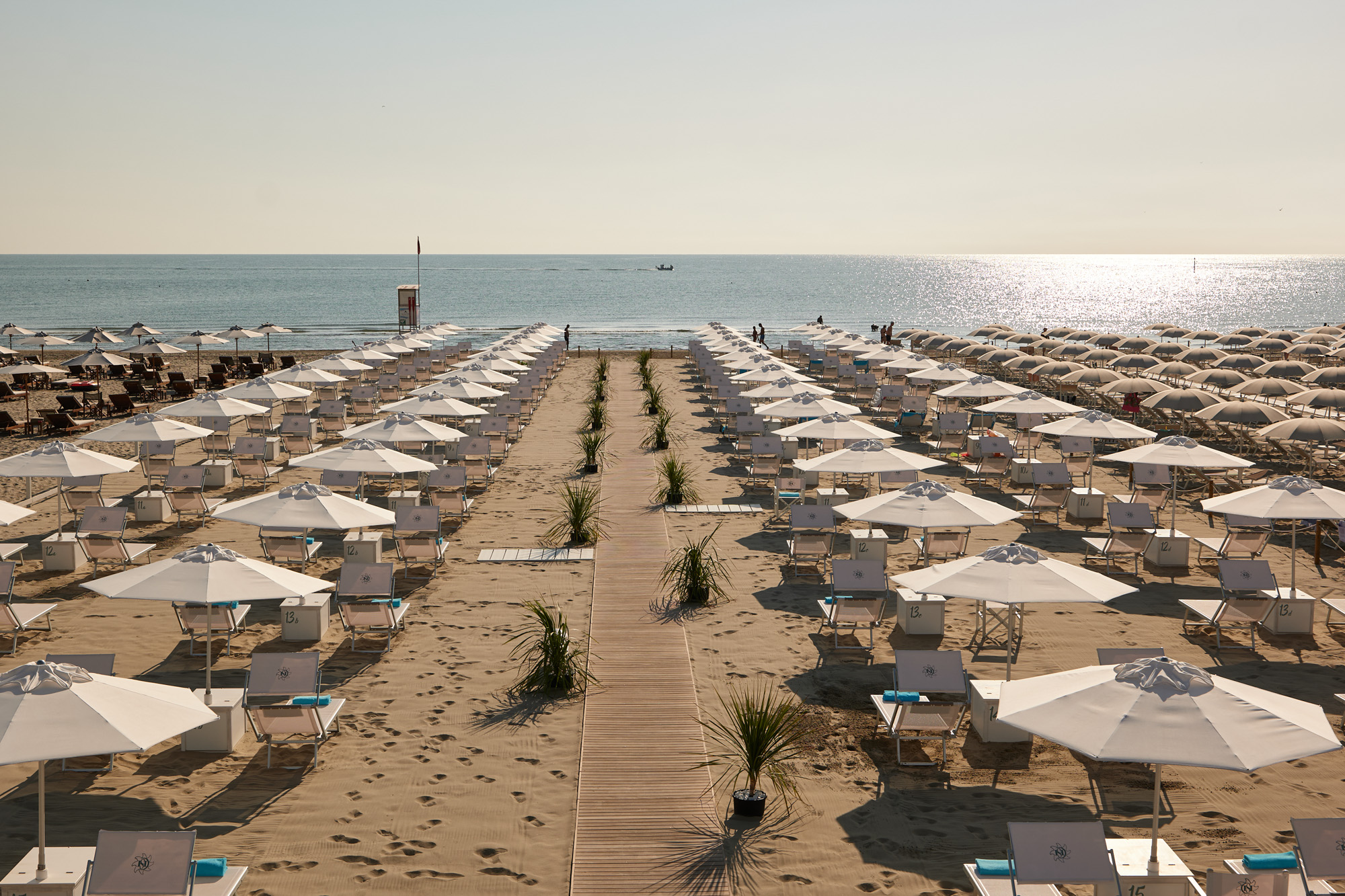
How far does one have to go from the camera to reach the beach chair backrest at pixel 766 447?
1791 centimetres

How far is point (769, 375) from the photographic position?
23609 mm

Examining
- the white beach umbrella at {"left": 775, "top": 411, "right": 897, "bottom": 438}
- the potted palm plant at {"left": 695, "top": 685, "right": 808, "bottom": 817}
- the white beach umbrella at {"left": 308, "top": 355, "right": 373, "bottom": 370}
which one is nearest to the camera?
the potted palm plant at {"left": 695, "top": 685, "right": 808, "bottom": 817}

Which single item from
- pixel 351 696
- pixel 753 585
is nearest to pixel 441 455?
pixel 753 585

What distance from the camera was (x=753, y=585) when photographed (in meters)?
12.4

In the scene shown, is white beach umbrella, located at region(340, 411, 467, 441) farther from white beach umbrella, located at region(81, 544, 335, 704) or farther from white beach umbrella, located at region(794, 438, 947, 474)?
white beach umbrella, located at region(81, 544, 335, 704)

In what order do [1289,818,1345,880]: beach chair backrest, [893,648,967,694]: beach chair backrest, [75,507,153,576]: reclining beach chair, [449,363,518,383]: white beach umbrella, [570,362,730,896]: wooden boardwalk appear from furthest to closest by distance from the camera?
[449,363,518,383]: white beach umbrella → [75,507,153,576]: reclining beach chair → [893,648,967,694]: beach chair backrest → [570,362,730,896]: wooden boardwalk → [1289,818,1345,880]: beach chair backrest

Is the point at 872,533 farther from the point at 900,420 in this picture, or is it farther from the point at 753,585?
the point at 900,420

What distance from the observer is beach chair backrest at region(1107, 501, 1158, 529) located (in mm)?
13172

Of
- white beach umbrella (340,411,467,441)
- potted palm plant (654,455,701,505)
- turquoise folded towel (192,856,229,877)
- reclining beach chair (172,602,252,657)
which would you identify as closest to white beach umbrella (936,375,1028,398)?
potted palm plant (654,455,701,505)

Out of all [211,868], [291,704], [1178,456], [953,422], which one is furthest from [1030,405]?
[211,868]

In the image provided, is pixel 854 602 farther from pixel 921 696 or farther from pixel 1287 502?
pixel 1287 502

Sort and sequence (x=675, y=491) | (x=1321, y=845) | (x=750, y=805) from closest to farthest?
(x=1321, y=845)
(x=750, y=805)
(x=675, y=491)

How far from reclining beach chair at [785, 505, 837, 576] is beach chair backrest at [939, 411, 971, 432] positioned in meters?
9.26

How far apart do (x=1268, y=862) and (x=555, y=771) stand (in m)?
4.64
